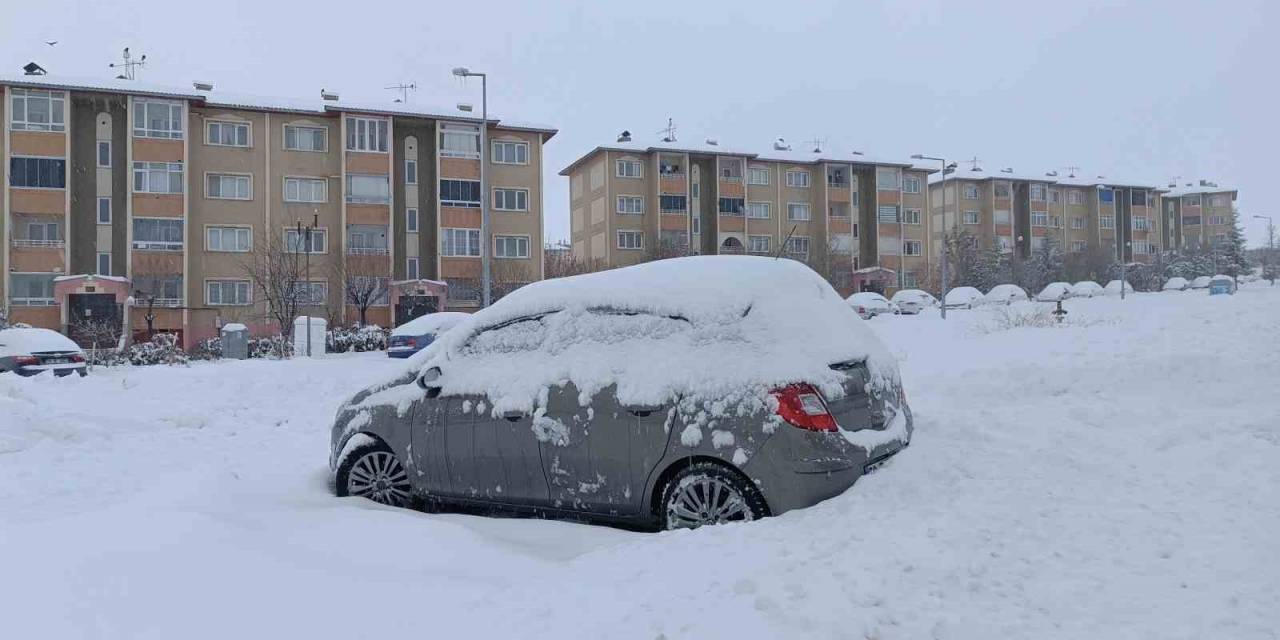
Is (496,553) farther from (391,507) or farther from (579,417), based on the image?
(391,507)

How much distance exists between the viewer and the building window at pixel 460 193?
45.8 meters

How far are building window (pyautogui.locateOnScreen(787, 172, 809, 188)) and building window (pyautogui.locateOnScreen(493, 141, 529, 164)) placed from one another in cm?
2363

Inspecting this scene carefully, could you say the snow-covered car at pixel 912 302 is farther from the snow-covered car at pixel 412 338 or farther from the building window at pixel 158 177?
the building window at pixel 158 177

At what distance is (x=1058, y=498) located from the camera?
4.38 meters

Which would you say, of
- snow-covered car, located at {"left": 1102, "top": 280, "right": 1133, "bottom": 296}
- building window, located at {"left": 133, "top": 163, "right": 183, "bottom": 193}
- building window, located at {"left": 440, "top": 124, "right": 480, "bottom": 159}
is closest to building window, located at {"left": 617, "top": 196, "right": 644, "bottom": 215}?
building window, located at {"left": 440, "top": 124, "right": 480, "bottom": 159}

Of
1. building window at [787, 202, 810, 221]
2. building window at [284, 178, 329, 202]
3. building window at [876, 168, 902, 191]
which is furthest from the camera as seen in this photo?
building window at [876, 168, 902, 191]

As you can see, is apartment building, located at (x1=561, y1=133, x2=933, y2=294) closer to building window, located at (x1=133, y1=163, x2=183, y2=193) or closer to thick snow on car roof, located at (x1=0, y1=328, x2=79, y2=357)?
building window, located at (x1=133, y1=163, x2=183, y2=193)

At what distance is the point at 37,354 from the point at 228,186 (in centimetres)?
2889

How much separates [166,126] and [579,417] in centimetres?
4393

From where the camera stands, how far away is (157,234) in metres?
41.2

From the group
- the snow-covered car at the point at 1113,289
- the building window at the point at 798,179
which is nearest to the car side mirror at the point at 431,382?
the snow-covered car at the point at 1113,289

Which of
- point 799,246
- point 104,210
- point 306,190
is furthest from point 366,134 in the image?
point 799,246

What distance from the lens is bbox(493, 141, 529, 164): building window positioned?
47.3m

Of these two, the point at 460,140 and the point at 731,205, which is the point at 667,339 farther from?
the point at 731,205
